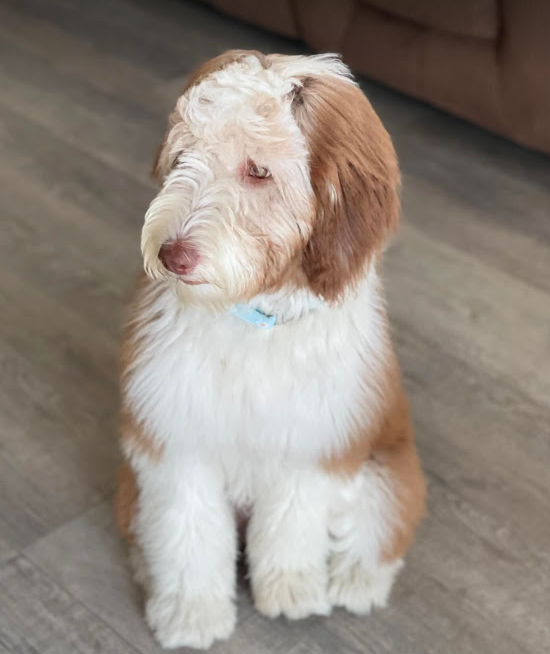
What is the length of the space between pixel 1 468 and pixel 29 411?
0.15 m

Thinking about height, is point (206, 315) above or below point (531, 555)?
above

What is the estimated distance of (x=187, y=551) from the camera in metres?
1.36

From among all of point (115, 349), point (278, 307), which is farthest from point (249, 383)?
point (115, 349)

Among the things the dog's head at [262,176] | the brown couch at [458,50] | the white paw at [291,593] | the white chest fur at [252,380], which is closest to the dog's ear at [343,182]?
the dog's head at [262,176]

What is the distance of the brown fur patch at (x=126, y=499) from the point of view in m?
1.44

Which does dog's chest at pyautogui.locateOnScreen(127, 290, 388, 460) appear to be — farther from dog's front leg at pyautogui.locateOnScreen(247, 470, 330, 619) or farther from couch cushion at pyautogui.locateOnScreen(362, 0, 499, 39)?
couch cushion at pyautogui.locateOnScreen(362, 0, 499, 39)

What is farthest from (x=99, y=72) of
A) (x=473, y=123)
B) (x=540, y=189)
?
(x=540, y=189)

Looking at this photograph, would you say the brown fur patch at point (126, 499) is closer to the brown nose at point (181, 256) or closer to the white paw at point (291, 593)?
the white paw at point (291, 593)

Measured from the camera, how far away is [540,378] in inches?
75.5

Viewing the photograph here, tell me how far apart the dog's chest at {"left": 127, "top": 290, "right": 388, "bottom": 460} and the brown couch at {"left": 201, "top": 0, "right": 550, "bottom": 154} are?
4.57 ft

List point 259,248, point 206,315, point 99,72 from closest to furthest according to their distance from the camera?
point 259,248 → point 206,315 → point 99,72

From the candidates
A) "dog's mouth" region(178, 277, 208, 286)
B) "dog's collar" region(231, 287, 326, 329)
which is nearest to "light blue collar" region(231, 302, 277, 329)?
"dog's collar" region(231, 287, 326, 329)

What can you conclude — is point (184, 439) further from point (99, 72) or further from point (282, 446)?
point (99, 72)

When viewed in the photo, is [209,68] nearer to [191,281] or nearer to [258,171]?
[258,171]
